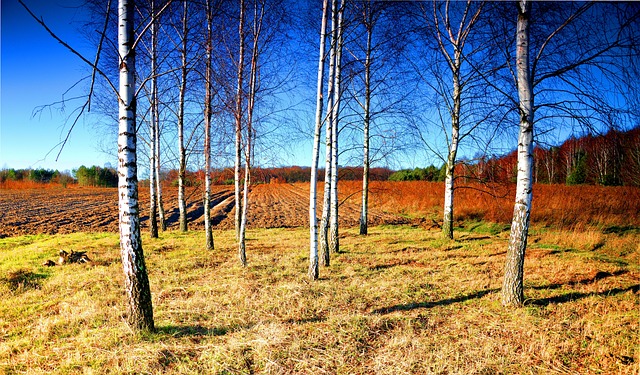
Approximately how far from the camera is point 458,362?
3.31m

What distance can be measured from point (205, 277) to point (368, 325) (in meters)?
4.13

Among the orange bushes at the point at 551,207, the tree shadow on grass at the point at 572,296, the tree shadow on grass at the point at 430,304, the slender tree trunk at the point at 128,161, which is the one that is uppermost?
the slender tree trunk at the point at 128,161

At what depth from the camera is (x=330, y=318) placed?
4.43m

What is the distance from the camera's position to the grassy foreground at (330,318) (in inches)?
131

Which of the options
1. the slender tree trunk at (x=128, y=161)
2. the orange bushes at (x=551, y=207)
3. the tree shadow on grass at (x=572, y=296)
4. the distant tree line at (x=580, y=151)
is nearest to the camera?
the slender tree trunk at (x=128, y=161)

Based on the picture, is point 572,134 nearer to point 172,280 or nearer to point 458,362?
point 458,362

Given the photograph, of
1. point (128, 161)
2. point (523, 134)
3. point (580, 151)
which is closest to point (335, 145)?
point (523, 134)

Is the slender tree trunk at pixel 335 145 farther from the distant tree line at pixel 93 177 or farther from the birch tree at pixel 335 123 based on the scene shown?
the distant tree line at pixel 93 177

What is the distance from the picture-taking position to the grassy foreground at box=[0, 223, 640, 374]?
10.9 ft

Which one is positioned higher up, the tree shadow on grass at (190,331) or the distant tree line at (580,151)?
the distant tree line at (580,151)

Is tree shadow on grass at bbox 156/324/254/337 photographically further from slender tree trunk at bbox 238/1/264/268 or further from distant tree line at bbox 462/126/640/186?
distant tree line at bbox 462/126/640/186

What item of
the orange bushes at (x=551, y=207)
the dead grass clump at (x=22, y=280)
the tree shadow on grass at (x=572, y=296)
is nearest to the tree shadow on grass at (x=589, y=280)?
the tree shadow on grass at (x=572, y=296)

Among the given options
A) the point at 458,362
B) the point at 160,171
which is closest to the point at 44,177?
the point at 160,171

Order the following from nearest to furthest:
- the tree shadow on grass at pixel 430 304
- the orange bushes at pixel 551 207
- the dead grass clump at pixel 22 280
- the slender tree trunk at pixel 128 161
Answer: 1. the slender tree trunk at pixel 128 161
2. the tree shadow on grass at pixel 430 304
3. the dead grass clump at pixel 22 280
4. the orange bushes at pixel 551 207
